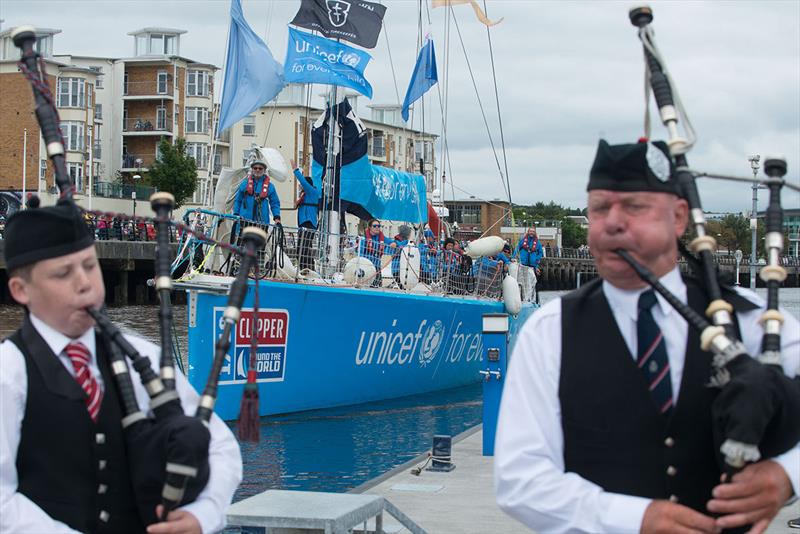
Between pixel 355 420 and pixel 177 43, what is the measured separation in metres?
78.4

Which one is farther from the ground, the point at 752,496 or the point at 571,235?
the point at 571,235

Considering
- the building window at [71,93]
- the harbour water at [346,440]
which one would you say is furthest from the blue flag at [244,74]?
the building window at [71,93]

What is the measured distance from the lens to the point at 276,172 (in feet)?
50.6

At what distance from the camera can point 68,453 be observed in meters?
2.97

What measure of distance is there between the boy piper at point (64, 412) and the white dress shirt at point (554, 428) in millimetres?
864

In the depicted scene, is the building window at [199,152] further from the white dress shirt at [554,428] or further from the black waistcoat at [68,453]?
the white dress shirt at [554,428]

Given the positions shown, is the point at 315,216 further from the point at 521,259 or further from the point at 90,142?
the point at 90,142

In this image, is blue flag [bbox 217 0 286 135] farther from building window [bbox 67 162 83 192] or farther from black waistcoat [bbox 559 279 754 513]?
building window [bbox 67 162 83 192]

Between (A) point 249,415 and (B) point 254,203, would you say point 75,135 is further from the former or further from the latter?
(A) point 249,415

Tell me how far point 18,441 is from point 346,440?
11779mm

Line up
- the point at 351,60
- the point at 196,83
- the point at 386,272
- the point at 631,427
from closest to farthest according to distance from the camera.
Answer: the point at 631,427 → the point at 351,60 → the point at 386,272 → the point at 196,83

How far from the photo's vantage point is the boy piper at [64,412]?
2947 millimetres

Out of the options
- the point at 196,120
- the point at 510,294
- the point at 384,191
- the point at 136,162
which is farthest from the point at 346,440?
the point at 196,120

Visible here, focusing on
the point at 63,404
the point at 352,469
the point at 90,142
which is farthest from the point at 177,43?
the point at 63,404
